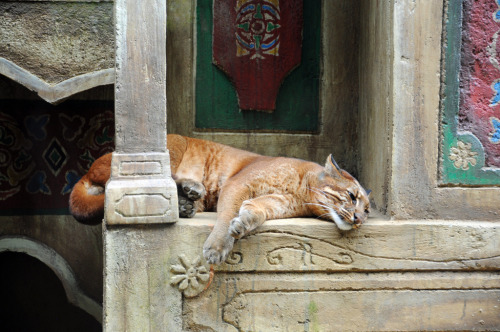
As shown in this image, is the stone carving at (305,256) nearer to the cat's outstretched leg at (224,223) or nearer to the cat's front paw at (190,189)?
the cat's outstretched leg at (224,223)

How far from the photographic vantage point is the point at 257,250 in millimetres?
2938

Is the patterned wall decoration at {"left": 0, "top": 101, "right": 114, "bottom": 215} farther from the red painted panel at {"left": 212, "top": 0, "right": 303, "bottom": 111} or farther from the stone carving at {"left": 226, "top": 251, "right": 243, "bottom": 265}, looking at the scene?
the stone carving at {"left": 226, "top": 251, "right": 243, "bottom": 265}

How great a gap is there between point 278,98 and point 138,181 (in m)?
1.59

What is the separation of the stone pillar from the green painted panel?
3.75 feet

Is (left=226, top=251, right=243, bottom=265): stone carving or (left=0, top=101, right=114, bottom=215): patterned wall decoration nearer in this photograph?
(left=226, top=251, right=243, bottom=265): stone carving

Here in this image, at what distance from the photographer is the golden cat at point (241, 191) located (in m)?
2.86

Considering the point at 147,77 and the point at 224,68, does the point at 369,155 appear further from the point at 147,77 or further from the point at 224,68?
the point at 147,77

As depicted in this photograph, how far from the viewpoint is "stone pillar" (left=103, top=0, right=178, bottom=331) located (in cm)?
282

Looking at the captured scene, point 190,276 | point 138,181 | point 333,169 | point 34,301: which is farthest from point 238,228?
point 34,301

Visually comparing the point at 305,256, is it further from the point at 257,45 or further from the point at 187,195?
the point at 257,45

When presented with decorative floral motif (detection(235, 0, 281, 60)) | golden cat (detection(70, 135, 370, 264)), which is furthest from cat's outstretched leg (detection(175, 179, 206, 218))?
decorative floral motif (detection(235, 0, 281, 60))

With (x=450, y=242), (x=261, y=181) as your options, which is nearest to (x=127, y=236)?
(x=261, y=181)

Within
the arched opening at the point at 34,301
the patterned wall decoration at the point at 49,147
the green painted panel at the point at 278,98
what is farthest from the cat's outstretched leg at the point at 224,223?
the arched opening at the point at 34,301

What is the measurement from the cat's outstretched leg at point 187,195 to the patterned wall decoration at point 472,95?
4.64 ft
